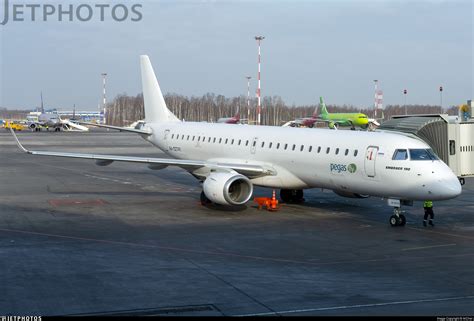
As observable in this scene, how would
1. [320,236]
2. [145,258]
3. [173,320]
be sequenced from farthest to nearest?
[320,236], [145,258], [173,320]

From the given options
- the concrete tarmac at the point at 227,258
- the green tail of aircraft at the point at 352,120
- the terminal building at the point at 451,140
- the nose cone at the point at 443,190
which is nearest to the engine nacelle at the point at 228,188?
the concrete tarmac at the point at 227,258

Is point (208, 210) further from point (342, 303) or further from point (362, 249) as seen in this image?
point (342, 303)

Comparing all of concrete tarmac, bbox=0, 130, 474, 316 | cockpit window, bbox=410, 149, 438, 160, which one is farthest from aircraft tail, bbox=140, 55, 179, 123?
cockpit window, bbox=410, 149, 438, 160

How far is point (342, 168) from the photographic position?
88.4 ft

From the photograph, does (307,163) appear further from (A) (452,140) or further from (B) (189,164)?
(A) (452,140)

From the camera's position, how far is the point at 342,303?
569 inches

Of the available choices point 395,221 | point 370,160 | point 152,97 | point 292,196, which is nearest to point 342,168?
point 370,160

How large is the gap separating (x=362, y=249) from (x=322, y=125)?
11652cm

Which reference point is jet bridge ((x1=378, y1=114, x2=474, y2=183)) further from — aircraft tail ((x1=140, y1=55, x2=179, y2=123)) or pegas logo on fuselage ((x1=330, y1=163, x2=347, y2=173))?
aircraft tail ((x1=140, y1=55, x2=179, y2=123))

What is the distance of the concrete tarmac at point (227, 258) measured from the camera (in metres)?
14.4

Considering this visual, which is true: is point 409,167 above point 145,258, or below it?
above

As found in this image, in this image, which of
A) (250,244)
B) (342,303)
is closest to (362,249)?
(250,244)

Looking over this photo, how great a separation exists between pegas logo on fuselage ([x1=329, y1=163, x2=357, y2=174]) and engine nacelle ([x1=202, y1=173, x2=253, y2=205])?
3810 millimetres

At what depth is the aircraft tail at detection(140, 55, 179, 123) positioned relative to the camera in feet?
136
